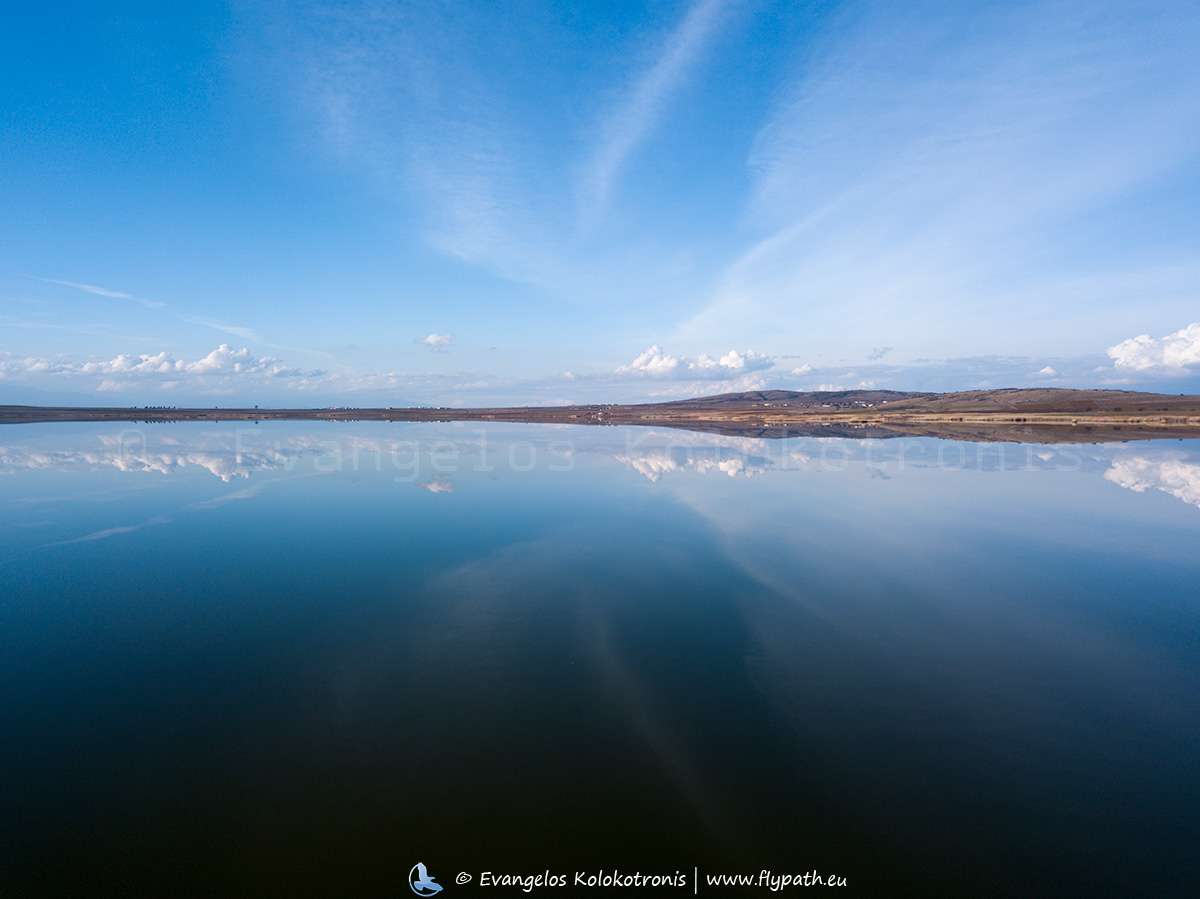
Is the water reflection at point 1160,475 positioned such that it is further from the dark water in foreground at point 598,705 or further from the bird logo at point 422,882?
the bird logo at point 422,882

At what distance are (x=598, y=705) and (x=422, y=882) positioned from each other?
3.75 meters

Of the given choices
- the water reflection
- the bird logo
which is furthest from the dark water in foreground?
the water reflection

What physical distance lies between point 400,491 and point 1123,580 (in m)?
28.2

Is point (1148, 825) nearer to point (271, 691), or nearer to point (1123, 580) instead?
point (1123, 580)

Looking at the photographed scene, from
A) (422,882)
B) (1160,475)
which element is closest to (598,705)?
(422,882)

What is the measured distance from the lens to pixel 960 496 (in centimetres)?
2727

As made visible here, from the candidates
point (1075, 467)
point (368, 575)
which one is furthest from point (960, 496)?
point (368, 575)

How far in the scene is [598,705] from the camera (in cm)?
931

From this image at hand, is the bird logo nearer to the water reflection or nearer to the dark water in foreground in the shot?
the dark water in foreground

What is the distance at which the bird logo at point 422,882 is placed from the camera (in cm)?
605

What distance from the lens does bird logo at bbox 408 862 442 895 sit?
19.8ft

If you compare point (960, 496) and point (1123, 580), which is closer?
point (1123, 580)

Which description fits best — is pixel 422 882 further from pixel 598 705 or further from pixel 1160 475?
pixel 1160 475

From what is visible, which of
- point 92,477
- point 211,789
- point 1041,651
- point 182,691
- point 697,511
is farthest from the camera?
point 92,477
